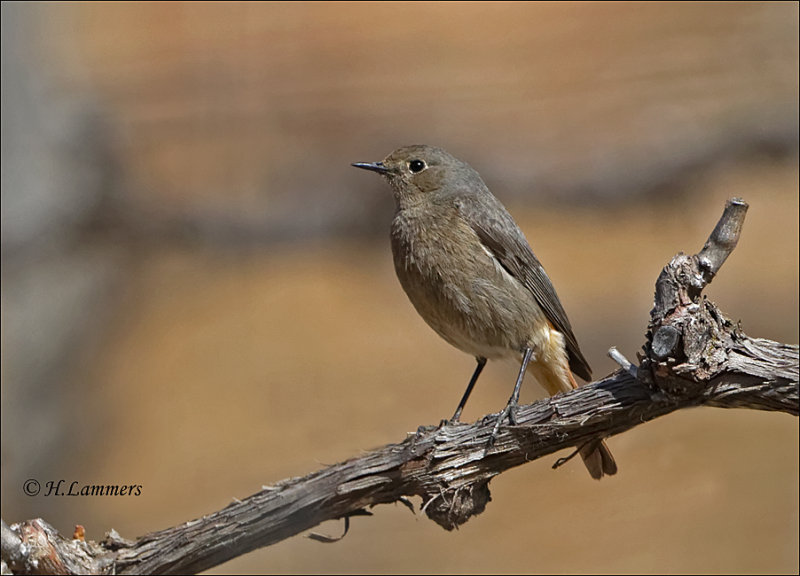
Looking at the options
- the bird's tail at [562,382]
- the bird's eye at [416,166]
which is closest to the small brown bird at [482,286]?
the bird's tail at [562,382]

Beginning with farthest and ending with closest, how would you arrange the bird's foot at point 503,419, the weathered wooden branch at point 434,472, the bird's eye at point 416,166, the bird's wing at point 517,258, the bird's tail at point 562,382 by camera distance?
the bird's eye at point 416,166 < the bird's wing at point 517,258 < the bird's tail at point 562,382 < the bird's foot at point 503,419 < the weathered wooden branch at point 434,472

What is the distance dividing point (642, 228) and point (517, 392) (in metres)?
4.45

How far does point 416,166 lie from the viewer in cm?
342

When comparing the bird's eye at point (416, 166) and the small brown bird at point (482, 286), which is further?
the bird's eye at point (416, 166)

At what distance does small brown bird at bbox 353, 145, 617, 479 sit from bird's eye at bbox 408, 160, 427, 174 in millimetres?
A: 123

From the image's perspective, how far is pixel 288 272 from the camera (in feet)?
24.2

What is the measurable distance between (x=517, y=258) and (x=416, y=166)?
1.89 feet

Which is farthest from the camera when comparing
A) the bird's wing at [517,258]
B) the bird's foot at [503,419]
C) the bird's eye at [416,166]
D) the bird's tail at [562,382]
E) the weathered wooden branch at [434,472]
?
the bird's eye at [416,166]

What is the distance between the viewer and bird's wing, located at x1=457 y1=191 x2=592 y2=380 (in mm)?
3094

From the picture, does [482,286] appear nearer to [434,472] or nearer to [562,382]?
[562,382]

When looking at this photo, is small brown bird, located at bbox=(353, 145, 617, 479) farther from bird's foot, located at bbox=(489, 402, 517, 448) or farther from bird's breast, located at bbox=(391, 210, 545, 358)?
bird's foot, located at bbox=(489, 402, 517, 448)

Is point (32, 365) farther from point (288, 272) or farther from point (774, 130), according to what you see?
point (774, 130)

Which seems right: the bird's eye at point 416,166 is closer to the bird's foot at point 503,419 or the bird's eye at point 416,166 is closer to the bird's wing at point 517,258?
the bird's wing at point 517,258

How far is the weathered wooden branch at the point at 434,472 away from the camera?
6.51 feet
